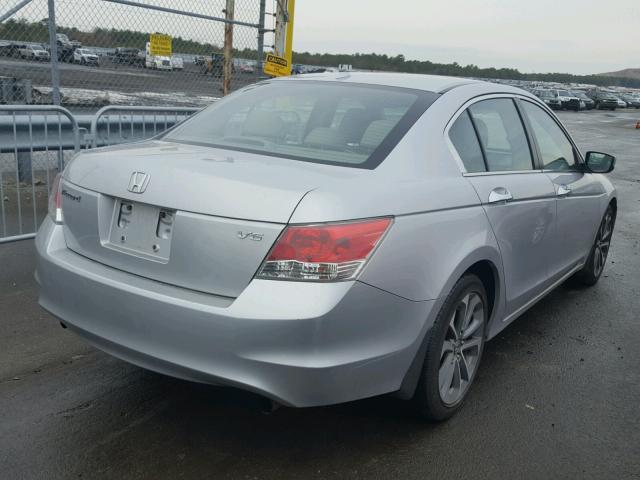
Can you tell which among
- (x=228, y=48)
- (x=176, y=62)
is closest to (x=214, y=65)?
(x=228, y=48)

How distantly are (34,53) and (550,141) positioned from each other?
4981mm

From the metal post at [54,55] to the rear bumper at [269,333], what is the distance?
14.2 ft

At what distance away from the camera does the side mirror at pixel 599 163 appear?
4.84 m

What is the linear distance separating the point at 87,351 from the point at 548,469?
8.49 feet

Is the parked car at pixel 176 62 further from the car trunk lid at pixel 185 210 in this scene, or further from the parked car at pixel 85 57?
the car trunk lid at pixel 185 210

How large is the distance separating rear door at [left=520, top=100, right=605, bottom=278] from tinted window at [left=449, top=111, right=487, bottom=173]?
88 centimetres

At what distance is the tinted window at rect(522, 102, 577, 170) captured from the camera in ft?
14.2

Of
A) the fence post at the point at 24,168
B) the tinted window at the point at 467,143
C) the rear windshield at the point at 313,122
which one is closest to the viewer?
the rear windshield at the point at 313,122

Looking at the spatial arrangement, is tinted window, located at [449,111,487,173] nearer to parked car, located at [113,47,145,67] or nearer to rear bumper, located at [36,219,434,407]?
rear bumper, located at [36,219,434,407]

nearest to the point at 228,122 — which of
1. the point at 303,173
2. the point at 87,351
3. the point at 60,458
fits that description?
the point at 303,173

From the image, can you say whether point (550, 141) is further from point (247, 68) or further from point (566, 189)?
point (247, 68)

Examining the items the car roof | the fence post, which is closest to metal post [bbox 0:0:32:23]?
the fence post

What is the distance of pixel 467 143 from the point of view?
11.3 ft

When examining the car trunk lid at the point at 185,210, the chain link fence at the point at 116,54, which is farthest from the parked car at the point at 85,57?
the car trunk lid at the point at 185,210
